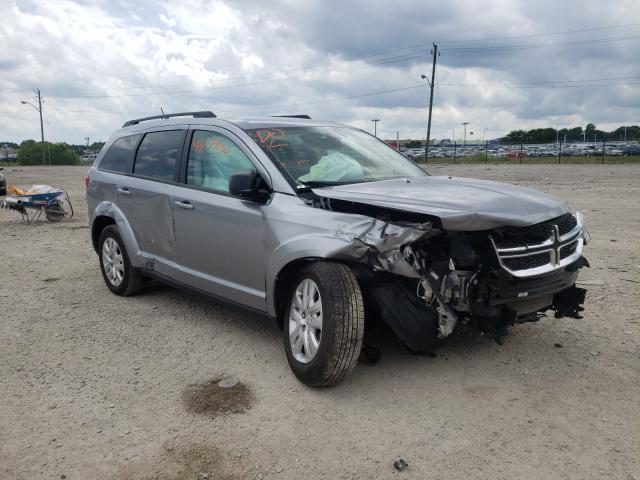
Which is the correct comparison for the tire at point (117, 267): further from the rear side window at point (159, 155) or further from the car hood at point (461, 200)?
the car hood at point (461, 200)

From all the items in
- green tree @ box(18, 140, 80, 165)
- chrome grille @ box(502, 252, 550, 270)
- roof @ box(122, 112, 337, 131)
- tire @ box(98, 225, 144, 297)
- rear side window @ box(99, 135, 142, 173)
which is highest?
roof @ box(122, 112, 337, 131)

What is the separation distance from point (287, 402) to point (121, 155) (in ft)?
11.9

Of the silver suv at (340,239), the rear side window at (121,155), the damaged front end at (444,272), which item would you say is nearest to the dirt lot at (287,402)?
the silver suv at (340,239)

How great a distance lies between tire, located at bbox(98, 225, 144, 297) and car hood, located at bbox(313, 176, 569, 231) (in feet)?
8.80

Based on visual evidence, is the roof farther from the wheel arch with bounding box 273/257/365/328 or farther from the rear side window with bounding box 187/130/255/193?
the wheel arch with bounding box 273/257/365/328

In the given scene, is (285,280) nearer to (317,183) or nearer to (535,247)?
(317,183)

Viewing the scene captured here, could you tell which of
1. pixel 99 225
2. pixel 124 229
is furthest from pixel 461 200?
pixel 99 225

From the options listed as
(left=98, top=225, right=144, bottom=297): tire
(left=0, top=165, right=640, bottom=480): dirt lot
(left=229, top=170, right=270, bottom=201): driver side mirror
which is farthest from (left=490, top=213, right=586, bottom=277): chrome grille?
(left=98, top=225, right=144, bottom=297): tire

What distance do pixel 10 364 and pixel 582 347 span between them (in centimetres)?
431

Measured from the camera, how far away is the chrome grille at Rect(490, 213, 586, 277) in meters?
3.65

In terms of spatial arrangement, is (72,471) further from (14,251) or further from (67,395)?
(14,251)

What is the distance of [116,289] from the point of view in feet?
20.4

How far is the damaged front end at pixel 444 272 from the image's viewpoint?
362 centimetres

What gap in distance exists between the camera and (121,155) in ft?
20.3
